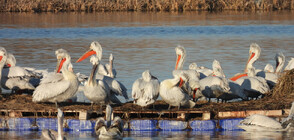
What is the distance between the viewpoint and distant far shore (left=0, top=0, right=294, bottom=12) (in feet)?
111

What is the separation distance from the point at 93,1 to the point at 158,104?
2522cm

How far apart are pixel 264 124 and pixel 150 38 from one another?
14.5 metres

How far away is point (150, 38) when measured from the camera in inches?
879

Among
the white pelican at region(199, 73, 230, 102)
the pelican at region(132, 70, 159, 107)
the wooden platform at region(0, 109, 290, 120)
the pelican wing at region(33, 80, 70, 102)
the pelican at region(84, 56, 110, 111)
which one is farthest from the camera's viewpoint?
the white pelican at region(199, 73, 230, 102)

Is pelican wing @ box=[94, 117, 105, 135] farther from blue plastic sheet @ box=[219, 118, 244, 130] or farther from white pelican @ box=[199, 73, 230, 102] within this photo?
white pelican @ box=[199, 73, 230, 102]

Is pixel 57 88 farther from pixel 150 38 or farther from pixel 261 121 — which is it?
pixel 150 38

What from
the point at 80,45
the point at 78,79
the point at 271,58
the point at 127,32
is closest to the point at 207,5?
the point at 127,32

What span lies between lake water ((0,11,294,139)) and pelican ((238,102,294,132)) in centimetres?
9

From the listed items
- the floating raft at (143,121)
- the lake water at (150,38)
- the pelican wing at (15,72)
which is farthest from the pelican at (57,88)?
the pelican wing at (15,72)

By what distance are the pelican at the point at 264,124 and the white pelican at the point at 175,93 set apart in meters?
1.07

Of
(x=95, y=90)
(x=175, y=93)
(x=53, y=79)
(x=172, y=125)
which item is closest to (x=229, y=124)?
(x=172, y=125)

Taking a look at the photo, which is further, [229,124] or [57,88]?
[57,88]

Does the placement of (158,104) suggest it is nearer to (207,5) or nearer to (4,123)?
(4,123)

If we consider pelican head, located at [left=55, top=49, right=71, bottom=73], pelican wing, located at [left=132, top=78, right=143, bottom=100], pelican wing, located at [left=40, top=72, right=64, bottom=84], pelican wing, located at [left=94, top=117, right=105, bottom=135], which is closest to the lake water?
pelican wing, located at [left=94, top=117, right=105, bottom=135]
